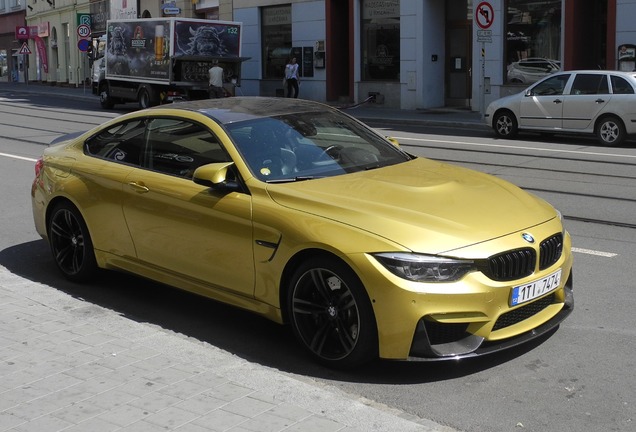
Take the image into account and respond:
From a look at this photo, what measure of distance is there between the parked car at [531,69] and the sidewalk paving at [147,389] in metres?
21.1

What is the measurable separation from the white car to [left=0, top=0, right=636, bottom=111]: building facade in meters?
4.30

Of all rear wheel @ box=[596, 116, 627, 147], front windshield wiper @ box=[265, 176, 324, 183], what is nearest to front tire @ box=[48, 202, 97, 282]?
front windshield wiper @ box=[265, 176, 324, 183]

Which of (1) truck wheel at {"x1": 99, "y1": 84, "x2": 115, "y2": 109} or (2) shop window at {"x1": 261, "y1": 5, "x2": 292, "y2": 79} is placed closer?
(1) truck wheel at {"x1": 99, "y1": 84, "x2": 115, "y2": 109}

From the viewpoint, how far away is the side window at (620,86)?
17.7 meters

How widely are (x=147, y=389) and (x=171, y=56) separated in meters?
25.5

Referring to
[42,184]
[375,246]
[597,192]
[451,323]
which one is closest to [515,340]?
[451,323]

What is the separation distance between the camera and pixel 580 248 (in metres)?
8.27

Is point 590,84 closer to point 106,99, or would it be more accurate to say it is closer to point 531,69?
point 531,69

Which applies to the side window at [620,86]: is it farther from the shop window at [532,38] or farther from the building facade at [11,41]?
the building facade at [11,41]

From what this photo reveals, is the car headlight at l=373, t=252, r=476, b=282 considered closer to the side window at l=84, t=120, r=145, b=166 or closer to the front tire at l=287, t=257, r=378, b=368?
the front tire at l=287, t=257, r=378, b=368

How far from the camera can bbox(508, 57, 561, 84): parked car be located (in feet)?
82.3

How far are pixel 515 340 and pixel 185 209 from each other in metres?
2.33

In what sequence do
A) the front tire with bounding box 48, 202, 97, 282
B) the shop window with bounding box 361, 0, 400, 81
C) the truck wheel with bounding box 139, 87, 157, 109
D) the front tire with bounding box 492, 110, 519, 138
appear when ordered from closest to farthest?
the front tire with bounding box 48, 202, 97, 282
the front tire with bounding box 492, 110, 519, 138
the shop window with bounding box 361, 0, 400, 81
the truck wheel with bounding box 139, 87, 157, 109

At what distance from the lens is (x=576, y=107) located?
18359mm
